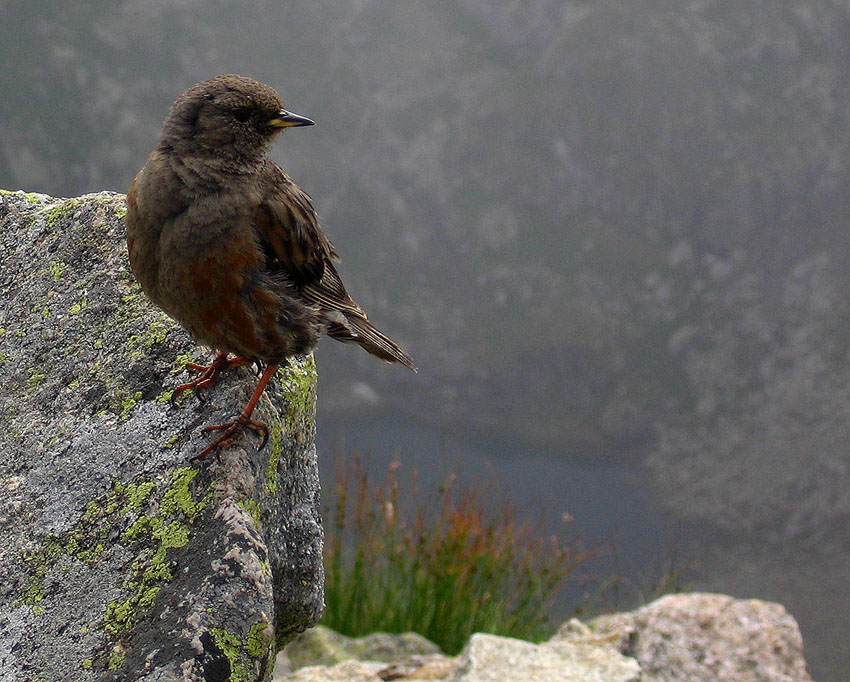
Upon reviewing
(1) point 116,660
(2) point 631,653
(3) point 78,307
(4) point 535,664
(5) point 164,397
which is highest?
(3) point 78,307

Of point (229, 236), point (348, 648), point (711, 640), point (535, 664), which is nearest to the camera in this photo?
point (229, 236)

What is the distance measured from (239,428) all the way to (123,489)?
1.28ft

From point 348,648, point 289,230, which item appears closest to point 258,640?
point 289,230

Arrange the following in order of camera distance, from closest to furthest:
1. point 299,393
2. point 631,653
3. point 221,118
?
point 221,118 < point 299,393 < point 631,653

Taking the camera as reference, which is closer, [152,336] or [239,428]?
[239,428]

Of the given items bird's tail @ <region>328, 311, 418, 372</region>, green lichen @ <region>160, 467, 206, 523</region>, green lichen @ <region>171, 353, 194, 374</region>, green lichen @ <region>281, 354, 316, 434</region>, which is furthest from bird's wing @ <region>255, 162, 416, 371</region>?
green lichen @ <region>160, 467, 206, 523</region>

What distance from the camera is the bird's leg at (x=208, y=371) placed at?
3.14 meters

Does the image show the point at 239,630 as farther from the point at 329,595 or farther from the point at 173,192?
the point at 329,595

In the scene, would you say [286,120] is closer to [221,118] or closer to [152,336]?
[221,118]

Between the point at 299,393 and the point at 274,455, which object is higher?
the point at 299,393

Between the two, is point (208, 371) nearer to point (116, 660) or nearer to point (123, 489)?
point (123, 489)

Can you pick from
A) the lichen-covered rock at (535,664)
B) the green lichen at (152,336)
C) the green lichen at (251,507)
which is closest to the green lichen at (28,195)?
the green lichen at (152,336)

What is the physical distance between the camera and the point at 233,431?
116 inches

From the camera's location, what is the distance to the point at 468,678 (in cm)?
→ 429
